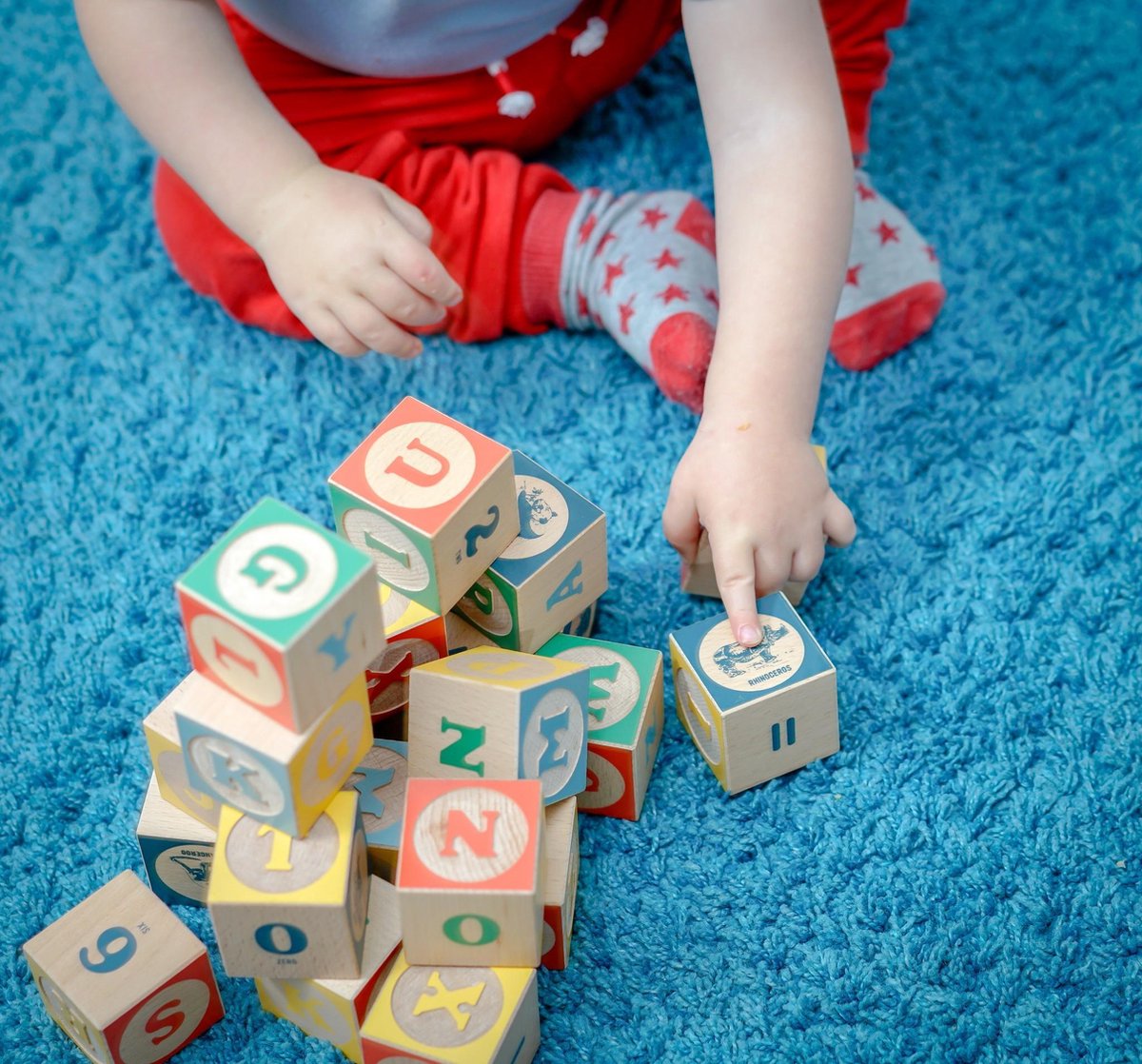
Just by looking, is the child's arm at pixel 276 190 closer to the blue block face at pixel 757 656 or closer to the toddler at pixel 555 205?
the toddler at pixel 555 205

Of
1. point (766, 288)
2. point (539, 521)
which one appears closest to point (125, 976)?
point (539, 521)

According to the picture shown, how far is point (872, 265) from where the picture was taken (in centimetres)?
111

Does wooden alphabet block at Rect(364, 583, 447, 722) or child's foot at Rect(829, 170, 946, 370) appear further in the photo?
child's foot at Rect(829, 170, 946, 370)

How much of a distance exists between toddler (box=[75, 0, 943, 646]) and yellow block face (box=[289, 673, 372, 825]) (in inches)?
10.7

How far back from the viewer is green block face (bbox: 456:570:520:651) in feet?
2.71

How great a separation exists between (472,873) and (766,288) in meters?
0.47

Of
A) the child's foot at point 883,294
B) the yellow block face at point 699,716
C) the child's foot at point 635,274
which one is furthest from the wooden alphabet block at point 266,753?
the child's foot at point 883,294

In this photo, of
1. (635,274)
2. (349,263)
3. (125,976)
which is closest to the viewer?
(125,976)

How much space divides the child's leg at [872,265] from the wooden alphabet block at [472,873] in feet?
1.77

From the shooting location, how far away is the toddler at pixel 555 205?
3.06 feet

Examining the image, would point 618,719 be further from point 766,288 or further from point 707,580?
point 766,288

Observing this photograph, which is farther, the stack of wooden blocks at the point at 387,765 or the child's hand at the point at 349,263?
the child's hand at the point at 349,263

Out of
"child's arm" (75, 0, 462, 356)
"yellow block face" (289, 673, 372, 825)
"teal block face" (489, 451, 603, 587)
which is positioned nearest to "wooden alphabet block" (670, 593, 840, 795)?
"teal block face" (489, 451, 603, 587)

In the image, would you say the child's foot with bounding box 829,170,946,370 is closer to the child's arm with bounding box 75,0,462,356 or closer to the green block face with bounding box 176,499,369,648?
the child's arm with bounding box 75,0,462,356
